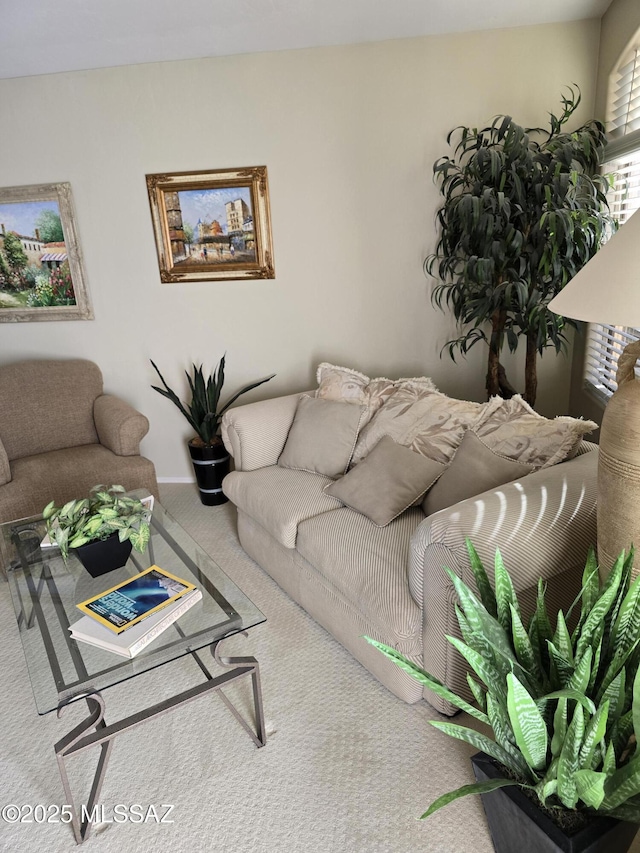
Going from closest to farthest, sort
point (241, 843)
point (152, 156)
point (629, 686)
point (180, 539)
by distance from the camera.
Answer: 1. point (629, 686)
2. point (241, 843)
3. point (180, 539)
4. point (152, 156)

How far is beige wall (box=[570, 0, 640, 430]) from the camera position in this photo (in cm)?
236

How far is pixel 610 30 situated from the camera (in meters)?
2.58

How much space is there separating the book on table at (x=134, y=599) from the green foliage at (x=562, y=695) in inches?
32.2

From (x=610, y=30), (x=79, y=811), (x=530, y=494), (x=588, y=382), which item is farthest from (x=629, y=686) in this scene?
(x=610, y=30)

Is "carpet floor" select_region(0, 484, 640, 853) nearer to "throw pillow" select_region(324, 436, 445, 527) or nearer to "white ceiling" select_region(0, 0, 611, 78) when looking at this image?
"throw pillow" select_region(324, 436, 445, 527)

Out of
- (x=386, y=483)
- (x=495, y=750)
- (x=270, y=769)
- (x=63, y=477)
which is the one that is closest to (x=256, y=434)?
(x=386, y=483)

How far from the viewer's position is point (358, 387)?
288 cm

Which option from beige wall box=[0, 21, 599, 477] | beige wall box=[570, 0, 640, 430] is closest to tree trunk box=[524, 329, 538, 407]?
beige wall box=[570, 0, 640, 430]

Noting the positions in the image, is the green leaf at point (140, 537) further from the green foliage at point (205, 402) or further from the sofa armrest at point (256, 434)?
the green foliage at point (205, 402)

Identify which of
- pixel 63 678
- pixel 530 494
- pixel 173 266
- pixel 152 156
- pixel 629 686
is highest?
pixel 152 156

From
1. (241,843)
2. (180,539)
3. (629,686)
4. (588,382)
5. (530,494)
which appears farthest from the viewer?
(588,382)

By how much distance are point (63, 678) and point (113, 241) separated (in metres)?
2.65

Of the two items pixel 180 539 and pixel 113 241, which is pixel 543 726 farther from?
pixel 113 241

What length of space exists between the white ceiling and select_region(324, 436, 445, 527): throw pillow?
194 cm
